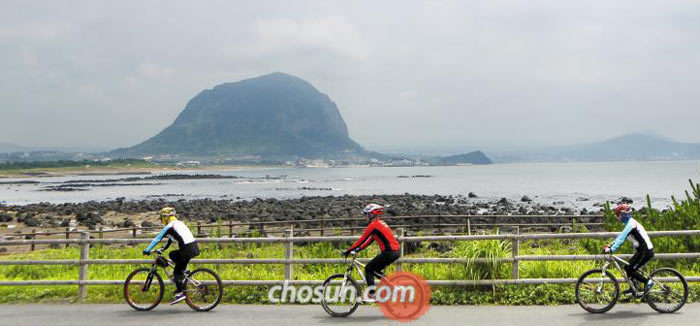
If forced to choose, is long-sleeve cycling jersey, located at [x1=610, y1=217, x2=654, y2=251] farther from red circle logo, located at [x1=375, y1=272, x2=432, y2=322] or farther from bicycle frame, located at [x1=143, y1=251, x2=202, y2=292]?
bicycle frame, located at [x1=143, y1=251, x2=202, y2=292]

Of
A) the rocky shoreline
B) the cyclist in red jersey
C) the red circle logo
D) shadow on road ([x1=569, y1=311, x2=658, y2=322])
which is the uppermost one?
the cyclist in red jersey

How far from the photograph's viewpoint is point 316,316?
29.3 ft

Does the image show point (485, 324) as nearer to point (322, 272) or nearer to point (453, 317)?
point (453, 317)

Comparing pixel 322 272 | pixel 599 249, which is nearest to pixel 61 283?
pixel 322 272

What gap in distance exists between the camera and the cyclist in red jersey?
27.8 feet

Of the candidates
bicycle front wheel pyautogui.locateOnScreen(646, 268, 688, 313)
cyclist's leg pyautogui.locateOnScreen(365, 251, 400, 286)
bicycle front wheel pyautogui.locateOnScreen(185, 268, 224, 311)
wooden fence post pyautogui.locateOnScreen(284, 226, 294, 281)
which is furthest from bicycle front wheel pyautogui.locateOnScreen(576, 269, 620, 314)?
bicycle front wheel pyautogui.locateOnScreen(185, 268, 224, 311)

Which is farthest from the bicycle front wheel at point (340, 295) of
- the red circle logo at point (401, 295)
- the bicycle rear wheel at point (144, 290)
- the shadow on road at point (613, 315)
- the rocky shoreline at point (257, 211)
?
the rocky shoreline at point (257, 211)

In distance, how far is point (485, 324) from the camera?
822cm

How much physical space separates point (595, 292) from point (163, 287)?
7389 millimetres

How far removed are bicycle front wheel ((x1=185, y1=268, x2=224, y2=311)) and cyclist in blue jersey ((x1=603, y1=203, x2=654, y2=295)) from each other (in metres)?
6.51

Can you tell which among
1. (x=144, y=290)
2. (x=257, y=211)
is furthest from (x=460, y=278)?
(x=257, y=211)

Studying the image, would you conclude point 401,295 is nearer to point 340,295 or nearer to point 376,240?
point 340,295

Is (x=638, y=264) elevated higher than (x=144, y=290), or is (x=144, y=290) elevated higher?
(x=638, y=264)

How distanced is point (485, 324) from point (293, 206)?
5203 cm
